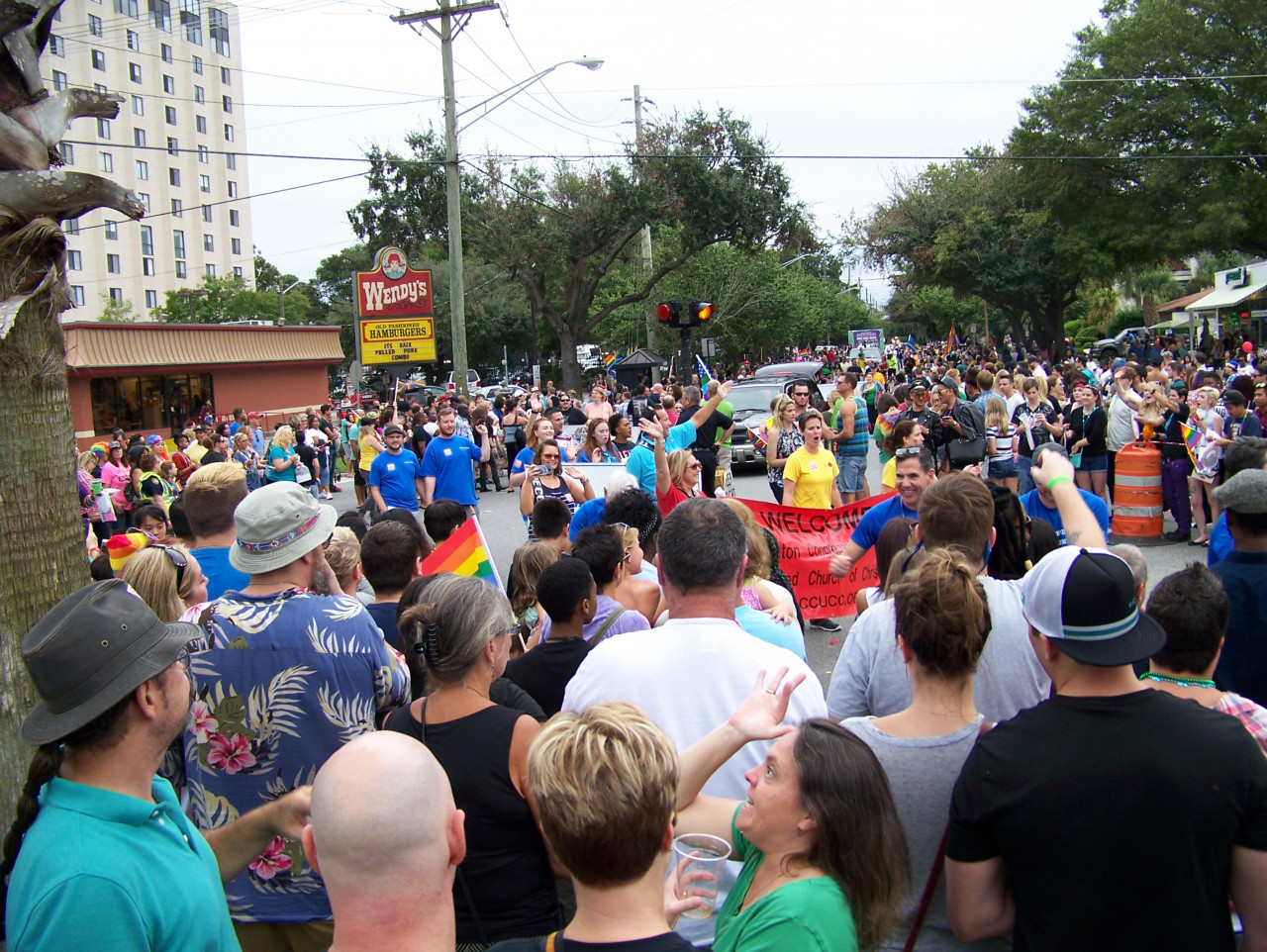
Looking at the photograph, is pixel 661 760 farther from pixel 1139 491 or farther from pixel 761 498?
pixel 761 498

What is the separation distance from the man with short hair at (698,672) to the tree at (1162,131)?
31100mm

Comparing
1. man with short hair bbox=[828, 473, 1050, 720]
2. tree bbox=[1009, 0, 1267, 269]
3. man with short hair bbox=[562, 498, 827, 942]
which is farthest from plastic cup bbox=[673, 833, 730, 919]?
tree bbox=[1009, 0, 1267, 269]

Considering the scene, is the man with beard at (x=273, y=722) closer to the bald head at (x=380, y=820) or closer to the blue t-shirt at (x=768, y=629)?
the bald head at (x=380, y=820)

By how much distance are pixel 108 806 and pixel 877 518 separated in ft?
15.5

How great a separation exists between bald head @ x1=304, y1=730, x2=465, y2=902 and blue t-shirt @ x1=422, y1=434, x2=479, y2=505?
27.9ft

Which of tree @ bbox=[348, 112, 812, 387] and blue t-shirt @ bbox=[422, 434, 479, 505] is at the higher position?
tree @ bbox=[348, 112, 812, 387]

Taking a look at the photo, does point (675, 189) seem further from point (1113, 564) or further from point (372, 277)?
point (1113, 564)

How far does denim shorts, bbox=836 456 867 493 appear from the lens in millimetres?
11445

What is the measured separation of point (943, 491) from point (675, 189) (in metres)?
34.6

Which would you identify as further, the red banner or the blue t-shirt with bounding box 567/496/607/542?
the red banner

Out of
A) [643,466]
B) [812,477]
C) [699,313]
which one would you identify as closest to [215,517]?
[643,466]

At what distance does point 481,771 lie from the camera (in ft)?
9.04

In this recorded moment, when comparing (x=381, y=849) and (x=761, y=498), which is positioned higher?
(x=381, y=849)

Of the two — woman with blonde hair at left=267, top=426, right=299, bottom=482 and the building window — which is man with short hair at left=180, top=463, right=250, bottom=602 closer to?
woman with blonde hair at left=267, top=426, right=299, bottom=482
